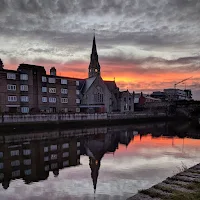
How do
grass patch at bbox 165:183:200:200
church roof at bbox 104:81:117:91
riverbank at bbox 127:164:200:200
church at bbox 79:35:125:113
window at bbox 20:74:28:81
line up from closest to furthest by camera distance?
grass patch at bbox 165:183:200:200
riverbank at bbox 127:164:200:200
window at bbox 20:74:28:81
church at bbox 79:35:125:113
church roof at bbox 104:81:117:91

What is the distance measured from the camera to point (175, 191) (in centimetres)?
1049

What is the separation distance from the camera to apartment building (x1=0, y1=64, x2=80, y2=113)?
202 feet

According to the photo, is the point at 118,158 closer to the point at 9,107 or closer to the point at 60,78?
the point at 9,107

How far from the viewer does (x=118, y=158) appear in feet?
87.9

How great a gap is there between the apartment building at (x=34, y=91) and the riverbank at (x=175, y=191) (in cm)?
5423

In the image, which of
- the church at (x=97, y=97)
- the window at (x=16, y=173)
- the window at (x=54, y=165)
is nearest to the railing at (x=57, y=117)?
the church at (x=97, y=97)

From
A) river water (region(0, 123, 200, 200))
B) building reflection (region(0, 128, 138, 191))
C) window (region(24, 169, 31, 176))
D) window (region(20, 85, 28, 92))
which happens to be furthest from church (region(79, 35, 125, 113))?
window (region(24, 169, 31, 176))

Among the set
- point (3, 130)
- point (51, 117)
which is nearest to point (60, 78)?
point (51, 117)

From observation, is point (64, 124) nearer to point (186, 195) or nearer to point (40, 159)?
point (40, 159)

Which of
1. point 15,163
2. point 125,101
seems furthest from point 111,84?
point 15,163

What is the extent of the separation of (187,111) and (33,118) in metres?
77.6

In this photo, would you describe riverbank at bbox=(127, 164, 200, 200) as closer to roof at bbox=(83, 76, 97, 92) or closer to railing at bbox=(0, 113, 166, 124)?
railing at bbox=(0, 113, 166, 124)

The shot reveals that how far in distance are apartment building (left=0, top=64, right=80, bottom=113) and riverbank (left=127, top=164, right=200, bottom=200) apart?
178ft

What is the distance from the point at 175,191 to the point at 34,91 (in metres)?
61.9
